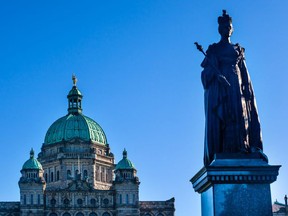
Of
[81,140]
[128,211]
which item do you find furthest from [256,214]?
[81,140]

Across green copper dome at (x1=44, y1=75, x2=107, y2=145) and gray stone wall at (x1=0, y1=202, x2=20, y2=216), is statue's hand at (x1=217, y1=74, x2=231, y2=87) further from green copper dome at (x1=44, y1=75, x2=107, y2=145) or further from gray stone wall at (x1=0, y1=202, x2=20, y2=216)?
green copper dome at (x1=44, y1=75, x2=107, y2=145)

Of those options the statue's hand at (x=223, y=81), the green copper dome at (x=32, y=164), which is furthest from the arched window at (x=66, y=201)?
the statue's hand at (x=223, y=81)

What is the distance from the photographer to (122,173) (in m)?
103

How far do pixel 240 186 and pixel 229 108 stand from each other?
3.82 ft

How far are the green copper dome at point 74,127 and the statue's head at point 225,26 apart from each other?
3887 inches

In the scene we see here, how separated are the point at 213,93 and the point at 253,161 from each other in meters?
1.18

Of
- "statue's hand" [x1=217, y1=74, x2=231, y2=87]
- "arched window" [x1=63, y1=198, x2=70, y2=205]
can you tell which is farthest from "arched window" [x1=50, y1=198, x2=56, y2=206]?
"statue's hand" [x1=217, y1=74, x2=231, y2=87]

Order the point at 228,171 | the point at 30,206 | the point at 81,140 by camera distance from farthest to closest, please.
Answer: the point at 81,140
the point at 30,206
the point at 228,171

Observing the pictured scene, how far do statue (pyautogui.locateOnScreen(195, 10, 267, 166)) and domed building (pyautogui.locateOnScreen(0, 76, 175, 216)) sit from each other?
300ft

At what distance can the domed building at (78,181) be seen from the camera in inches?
3962

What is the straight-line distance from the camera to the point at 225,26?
10922mm

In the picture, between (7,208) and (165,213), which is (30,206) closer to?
(7,208)

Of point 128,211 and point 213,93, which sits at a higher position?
point 128,211

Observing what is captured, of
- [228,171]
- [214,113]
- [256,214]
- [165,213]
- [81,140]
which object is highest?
[81,140]
